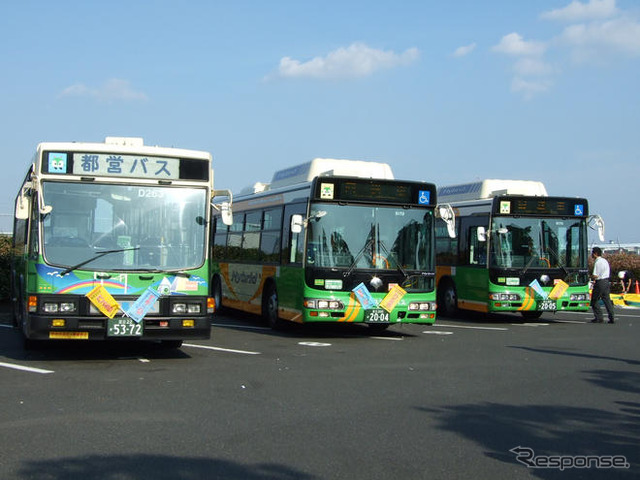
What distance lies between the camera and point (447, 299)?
67.5 feet

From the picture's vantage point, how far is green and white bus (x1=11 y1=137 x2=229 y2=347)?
10570 millimetres

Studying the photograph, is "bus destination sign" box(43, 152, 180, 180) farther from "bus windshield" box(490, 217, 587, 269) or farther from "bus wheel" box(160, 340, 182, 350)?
"bus windshield" box(490, 217, 587, 269)

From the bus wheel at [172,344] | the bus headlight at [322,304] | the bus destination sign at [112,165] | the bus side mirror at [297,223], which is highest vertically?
the bus destination sign at [112,165]

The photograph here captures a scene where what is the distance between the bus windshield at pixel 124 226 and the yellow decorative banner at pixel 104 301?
31cm

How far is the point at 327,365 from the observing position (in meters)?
11.1

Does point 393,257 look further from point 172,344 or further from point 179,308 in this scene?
point 179,308

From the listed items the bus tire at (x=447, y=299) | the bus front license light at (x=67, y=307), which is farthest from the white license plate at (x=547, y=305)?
the bus front license light at (x=67, y=307)

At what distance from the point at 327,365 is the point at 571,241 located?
30.7 feet

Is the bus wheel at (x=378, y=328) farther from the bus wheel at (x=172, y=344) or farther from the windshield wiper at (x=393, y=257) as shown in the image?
the bus wheel at (x=172, y=344)

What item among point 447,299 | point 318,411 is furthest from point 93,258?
point 447,299

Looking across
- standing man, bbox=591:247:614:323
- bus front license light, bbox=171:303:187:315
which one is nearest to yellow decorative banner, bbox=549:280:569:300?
standing man, bbox=591:247:614:323

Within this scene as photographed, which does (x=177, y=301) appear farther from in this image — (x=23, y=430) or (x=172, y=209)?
(x=23, y=430)

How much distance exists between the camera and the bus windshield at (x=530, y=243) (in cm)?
1823

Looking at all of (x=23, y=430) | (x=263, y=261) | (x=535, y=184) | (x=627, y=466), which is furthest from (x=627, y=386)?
(x=535, y=184)
